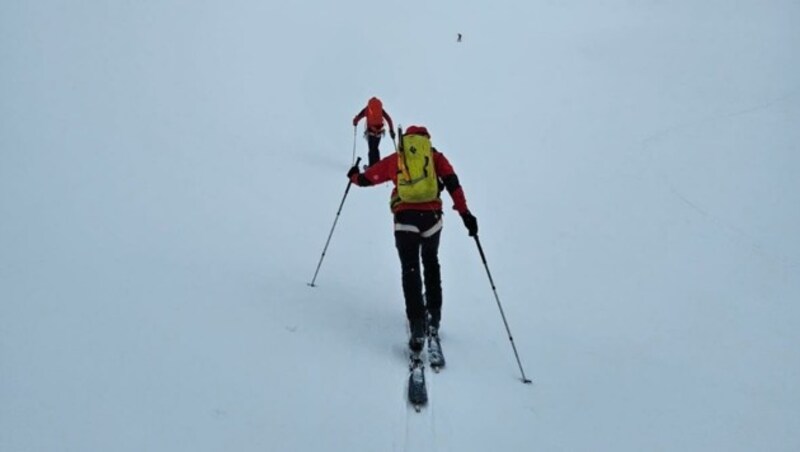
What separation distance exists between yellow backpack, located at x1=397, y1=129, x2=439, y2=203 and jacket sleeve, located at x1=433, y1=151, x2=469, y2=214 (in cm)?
13

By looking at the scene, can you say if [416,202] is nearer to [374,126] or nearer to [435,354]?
[435,354]

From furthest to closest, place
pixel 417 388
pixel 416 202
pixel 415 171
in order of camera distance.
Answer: pixel 416 202 → pixel 415 171 → pixel 417 388

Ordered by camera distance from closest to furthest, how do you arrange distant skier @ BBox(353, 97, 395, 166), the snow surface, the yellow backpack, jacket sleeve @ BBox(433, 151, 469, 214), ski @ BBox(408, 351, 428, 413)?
the snow surface < ski @ BBox(408, 351, 428, 413) < the yellow backpack < jacket sleeve @ BBox(433, 151, 469, 214) < distant skier @ BBox(353, 97, 395, 166)

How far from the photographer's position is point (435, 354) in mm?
5859

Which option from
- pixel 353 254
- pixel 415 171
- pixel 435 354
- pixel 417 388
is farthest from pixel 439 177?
pixel 353 254

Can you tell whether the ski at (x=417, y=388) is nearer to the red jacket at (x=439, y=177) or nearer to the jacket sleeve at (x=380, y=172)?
the red jacket at (x=439, y=177)

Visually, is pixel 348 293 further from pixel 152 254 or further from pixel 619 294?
pixel 619 294

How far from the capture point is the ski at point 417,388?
5.15 m

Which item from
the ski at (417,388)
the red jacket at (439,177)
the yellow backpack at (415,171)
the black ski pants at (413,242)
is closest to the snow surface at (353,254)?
the ski at (417,388)

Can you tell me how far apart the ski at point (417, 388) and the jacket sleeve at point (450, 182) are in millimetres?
1562

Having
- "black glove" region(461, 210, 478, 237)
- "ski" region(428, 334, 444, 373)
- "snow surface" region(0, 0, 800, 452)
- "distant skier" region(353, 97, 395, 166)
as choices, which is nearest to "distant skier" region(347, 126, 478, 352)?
"black glove" region(461, 210, 478, 237)

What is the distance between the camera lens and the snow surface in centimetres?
490

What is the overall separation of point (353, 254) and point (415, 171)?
337cm

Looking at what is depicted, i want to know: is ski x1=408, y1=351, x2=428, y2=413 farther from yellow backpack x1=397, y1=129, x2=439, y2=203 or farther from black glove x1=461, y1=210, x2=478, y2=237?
yellow backpack x1=397, y1=129, x2=439, y2=203
